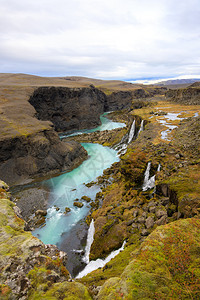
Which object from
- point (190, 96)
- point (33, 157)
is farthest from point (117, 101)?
point (33, 157)

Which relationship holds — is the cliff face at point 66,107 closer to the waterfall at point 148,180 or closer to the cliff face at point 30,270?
the waterfall at point 148,180

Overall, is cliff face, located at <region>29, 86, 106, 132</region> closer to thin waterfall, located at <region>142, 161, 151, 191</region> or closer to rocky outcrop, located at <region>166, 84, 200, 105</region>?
rocky outcrop, located at <region>166, 84, 200, 105</region>

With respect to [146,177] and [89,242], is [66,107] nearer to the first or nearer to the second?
[146,177]

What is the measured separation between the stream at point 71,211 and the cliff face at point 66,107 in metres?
38.5

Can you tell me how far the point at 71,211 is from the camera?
27.9 meters

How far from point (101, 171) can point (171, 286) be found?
34.0 meters

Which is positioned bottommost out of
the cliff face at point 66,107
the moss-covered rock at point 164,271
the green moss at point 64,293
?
the green moss at point 64,293

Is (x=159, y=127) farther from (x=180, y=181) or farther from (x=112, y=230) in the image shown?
(x=112, y=230)

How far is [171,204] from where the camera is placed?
53.5ft

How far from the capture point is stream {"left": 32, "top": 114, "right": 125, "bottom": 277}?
21.2 metres

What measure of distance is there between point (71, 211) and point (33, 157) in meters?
19.2

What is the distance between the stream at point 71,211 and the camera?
2119 centimetres

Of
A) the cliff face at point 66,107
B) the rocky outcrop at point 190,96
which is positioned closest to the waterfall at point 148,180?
the rocky outcrop at point 190,96

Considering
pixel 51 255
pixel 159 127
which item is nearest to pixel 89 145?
pixel 159 127
